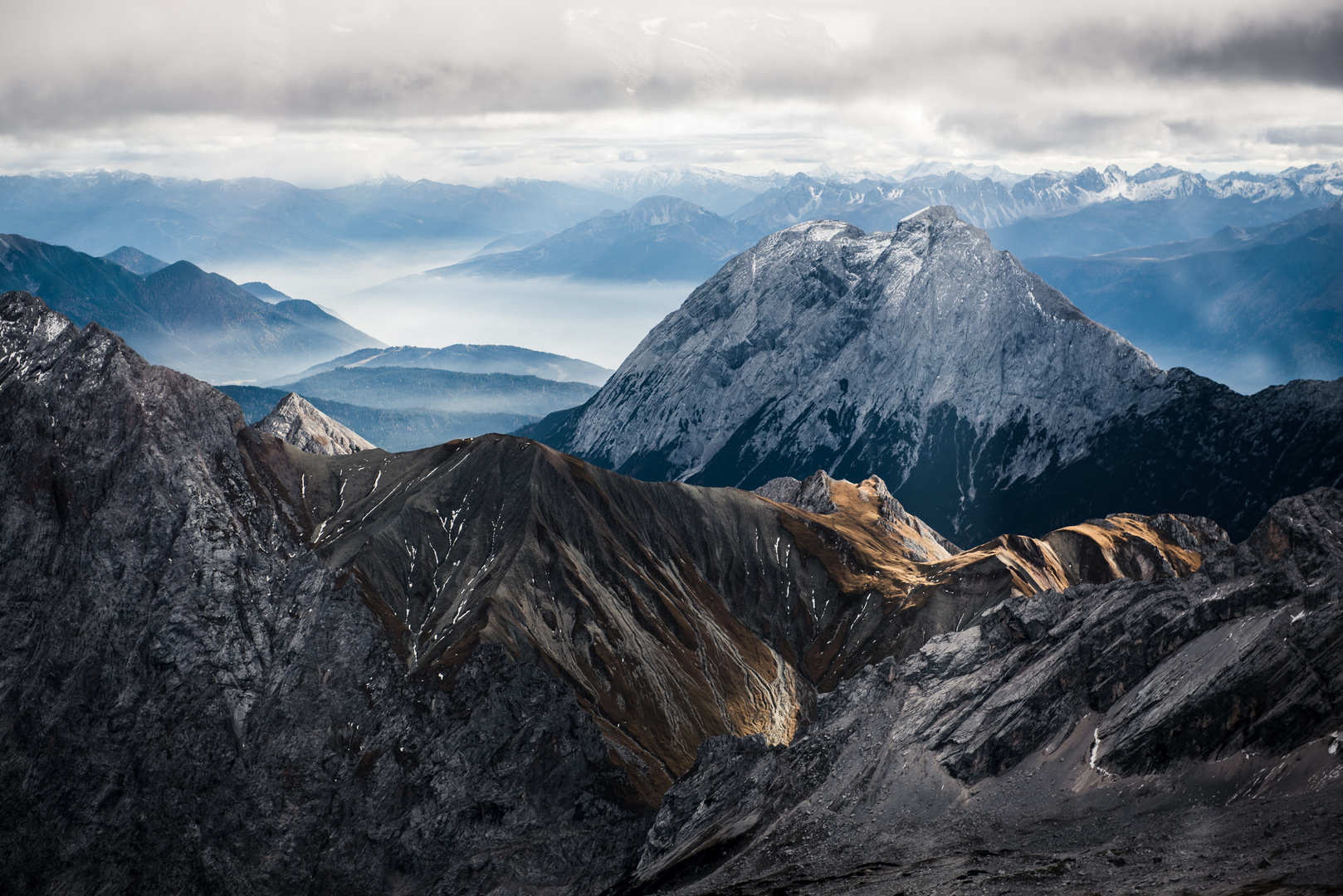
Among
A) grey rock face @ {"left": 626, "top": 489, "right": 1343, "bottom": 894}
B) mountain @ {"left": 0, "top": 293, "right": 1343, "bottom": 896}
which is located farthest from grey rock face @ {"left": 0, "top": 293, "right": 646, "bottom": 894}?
grey rock face @ {"left": 626, "top": 489, "right": 1343, "bottom": 894}

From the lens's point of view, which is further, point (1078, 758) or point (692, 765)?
point (692, 765)

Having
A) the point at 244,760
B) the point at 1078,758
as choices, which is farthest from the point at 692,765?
the point at 244,760

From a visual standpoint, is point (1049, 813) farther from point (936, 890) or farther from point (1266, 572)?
point (1266, 572)

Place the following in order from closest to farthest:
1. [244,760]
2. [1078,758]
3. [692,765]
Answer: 1. [1078,758]
2. [244,760]
3. [692,765]

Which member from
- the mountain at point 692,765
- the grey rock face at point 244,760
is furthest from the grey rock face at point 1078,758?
the grey rock face at point 244,760

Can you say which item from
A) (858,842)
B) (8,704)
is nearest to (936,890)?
(858,842)

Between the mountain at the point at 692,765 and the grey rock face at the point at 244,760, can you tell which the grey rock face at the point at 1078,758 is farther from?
the grey rock face at the point at 244,760

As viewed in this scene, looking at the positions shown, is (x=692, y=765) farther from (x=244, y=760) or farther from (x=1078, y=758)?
(x=244, y=760)

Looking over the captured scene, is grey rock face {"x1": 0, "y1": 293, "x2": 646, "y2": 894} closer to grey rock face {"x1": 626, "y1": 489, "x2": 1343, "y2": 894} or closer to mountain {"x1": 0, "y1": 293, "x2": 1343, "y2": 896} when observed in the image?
mountain {"x1": 0, "y1": 293, "x2": 1343, "y2": 896}
